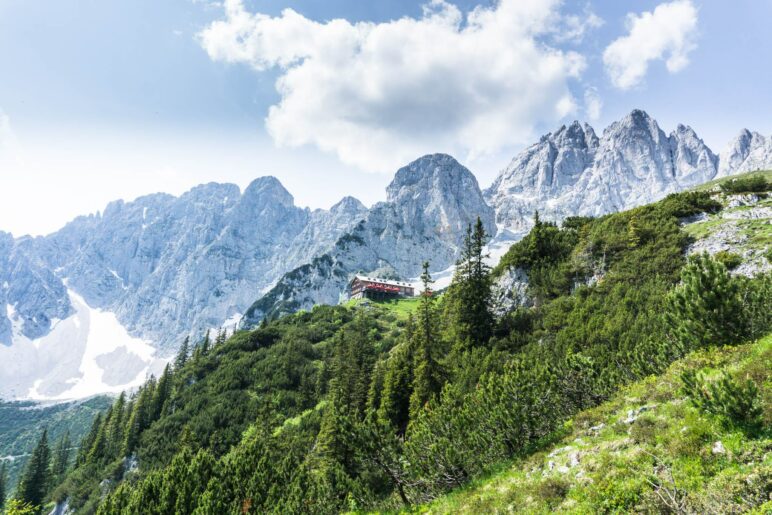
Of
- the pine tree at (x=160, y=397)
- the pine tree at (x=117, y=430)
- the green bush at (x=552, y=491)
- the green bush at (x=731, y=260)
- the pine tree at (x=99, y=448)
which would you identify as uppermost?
the green bush at (x=731, y=260)

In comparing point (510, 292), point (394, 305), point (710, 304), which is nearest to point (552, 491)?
point (710, 304)

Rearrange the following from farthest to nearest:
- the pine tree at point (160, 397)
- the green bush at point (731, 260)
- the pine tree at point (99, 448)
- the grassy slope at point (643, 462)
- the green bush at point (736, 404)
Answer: the pine tree at point (99, 448), the pine tree at point (160, 397), the green bush at point (731, 260), the green bush at point (736, 404), the grassy slope at point (643, 462)

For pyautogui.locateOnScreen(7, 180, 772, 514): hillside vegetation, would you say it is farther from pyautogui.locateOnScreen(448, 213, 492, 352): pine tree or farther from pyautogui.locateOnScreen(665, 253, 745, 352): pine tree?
pyautogui.locateOnScreen(448, 213, 492, 352): pine tree

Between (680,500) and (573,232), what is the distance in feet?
210

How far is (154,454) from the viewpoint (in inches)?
3019

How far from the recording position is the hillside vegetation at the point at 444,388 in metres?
19.0

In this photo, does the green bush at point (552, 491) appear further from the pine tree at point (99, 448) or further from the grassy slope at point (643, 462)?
the pine tree at point (99, 448)

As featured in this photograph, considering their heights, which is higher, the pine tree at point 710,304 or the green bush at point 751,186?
the green bush at point 751,186

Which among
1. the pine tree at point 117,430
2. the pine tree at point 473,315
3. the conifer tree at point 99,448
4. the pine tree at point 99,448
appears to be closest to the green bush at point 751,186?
the pine tree at point 473,315

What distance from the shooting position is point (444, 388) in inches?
1532

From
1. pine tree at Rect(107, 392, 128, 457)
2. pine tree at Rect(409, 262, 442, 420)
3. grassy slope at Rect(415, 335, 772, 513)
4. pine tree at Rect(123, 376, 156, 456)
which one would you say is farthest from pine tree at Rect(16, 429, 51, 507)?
grassy slope at Rect(415, 335, 772, 513)

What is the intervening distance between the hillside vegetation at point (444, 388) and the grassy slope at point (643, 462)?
0.75ft

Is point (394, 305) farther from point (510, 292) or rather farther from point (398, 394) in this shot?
point (398, 394)

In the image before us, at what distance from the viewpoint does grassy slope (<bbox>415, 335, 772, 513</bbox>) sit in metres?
9.24
